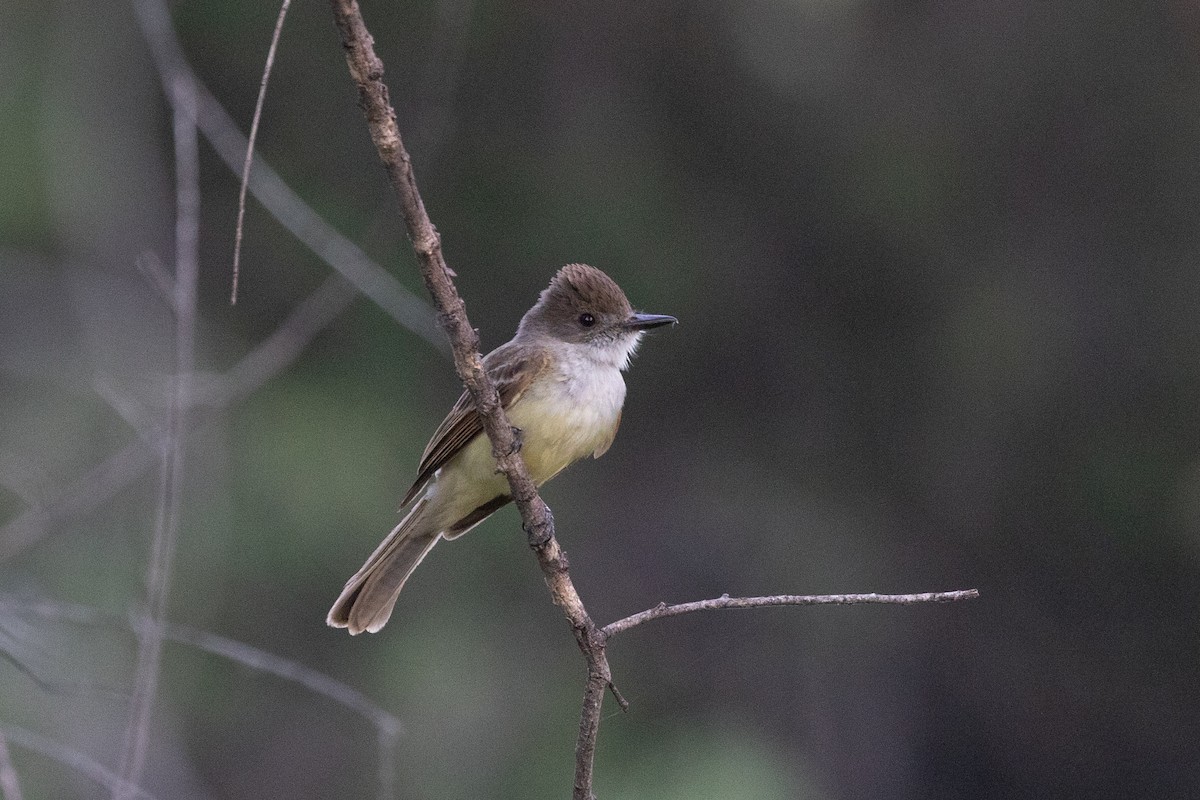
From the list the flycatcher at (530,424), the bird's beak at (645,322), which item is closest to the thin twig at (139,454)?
the flycatcher at (530,424)

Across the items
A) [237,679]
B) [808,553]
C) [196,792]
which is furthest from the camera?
[808,553]

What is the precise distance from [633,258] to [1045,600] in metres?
3.11

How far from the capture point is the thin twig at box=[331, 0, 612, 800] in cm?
235

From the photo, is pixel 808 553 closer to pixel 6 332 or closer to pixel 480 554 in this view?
pixel 480 554

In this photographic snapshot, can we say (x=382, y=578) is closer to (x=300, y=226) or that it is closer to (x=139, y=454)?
(x=139, y=454)

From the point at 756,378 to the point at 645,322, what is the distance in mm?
4218

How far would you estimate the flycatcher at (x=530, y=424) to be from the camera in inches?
169

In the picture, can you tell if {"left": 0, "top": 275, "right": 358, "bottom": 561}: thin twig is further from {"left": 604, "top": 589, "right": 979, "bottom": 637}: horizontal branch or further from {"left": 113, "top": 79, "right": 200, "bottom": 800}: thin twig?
{"left": 604, "top": 589, "right": 979, "bottom": 637}: horizontal branch

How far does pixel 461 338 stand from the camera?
281cm

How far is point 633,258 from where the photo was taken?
26.7ft

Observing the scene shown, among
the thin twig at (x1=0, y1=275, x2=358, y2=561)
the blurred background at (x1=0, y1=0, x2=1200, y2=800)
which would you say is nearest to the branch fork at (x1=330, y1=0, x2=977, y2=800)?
the thin twig at (x1=0, y1=275, x2=358, y2=561)

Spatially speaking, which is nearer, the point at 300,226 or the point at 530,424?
the point at 530,424

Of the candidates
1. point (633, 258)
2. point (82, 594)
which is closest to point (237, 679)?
point (82, 594)

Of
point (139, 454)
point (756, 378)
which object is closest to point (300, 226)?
point (139, 454)
